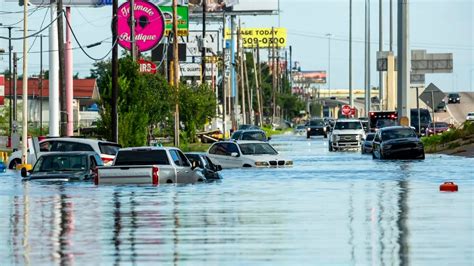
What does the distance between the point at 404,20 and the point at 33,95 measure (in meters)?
77.5

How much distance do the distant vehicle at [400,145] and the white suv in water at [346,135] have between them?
19.2 meters

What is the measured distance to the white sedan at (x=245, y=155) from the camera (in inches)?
2169

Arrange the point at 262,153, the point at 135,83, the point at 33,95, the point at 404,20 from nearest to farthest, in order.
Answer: the point at 262,153 < the point at 135,83 < the point at 404,20 < the point at 33,95

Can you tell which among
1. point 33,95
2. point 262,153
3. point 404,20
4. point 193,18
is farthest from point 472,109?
point 262,153

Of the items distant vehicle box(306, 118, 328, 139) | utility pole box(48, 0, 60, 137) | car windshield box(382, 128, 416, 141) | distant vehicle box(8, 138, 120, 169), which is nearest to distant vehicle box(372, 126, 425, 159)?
car windshield box(382, 128, 416, 141)

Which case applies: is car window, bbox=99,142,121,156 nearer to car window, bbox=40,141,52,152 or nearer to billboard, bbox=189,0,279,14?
car window, bbox=40,141,52,152

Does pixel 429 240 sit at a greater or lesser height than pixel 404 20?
lesser

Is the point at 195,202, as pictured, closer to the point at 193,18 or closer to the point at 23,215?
the point at 23,215

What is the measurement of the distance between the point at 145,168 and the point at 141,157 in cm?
68

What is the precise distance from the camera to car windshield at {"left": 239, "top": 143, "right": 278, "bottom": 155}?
56625 mm

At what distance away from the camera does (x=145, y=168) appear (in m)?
39.0

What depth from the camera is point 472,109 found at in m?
195

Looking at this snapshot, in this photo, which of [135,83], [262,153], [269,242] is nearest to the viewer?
[269,242]

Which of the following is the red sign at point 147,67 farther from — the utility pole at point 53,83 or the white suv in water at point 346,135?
the white suv in water at point 346,135
